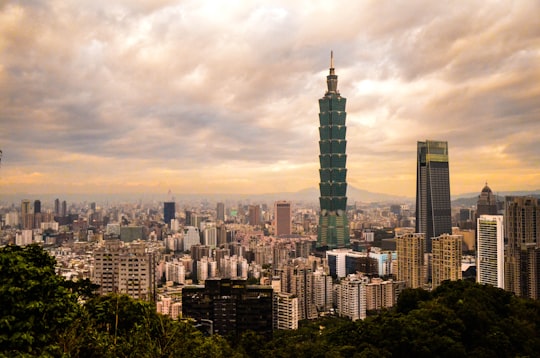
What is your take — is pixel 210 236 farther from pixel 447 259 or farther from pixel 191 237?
pixel 447 259

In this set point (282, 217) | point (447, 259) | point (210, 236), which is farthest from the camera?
point (282, 217)

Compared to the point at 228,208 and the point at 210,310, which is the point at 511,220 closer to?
the point at 210,310

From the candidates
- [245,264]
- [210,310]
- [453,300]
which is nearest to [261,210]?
[245,264]

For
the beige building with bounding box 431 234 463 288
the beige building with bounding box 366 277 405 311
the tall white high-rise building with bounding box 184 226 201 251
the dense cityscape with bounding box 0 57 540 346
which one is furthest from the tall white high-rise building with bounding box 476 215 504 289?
the tall white high-rise building with bounding box 184 226 201 251

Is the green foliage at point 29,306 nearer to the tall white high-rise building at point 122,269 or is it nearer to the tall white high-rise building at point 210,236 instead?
the tall white high-rise building at point 122,269

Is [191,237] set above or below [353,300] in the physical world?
above

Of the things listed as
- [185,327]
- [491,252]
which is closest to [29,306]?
[185,327]
